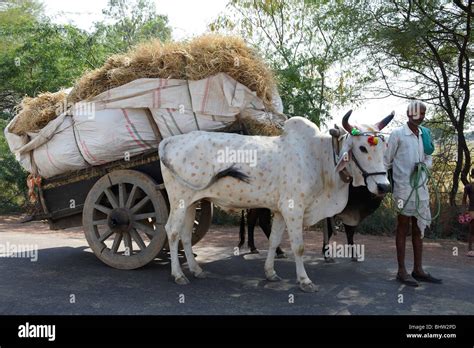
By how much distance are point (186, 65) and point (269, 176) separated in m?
1.57

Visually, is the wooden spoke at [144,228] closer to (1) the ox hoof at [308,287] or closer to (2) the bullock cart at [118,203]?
(2) the bullock cart at [118,203]

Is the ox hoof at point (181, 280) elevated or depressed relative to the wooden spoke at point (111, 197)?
depressed

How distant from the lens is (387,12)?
429 inches

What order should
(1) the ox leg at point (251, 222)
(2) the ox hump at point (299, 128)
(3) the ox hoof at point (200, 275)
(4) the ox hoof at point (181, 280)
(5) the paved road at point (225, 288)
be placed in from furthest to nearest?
(1) the ox leg at point (251, 222) < (3) the ox hoof at point (200, 275) < (2) the ox hump at point (299, 128) < (4) the ox hoof at point (181, 280) < (5) the paved road at point (225, 288)

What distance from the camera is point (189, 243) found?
5898 mm

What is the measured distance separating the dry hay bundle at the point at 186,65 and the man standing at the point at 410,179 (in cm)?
147

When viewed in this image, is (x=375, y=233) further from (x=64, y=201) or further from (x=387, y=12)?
(x=64, y=201)

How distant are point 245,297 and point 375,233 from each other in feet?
20.1

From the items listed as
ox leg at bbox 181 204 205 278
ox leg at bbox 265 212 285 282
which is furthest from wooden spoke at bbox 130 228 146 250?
ox leg at bbox 265 212 285 282

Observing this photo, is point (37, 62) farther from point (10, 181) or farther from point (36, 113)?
point (36, 113)

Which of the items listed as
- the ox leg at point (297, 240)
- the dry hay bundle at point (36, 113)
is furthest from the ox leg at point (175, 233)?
the dry hay bundle at point (36, 113)

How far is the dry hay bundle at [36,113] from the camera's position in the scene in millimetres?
6273

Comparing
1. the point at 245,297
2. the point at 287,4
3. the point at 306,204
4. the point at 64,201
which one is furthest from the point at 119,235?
the point at 287,4

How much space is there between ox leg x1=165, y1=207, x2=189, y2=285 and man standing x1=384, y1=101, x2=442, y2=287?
2269mm
